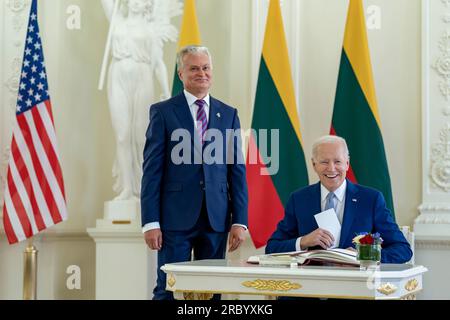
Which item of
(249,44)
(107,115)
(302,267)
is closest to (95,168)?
(107,115)

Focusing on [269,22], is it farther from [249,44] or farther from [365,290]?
[365,290]

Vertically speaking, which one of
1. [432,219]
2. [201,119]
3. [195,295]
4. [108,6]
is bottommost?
[195,295]

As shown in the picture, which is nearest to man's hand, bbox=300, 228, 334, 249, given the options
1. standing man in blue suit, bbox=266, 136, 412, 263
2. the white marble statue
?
standing man in blue suit, bbox=266, 136, 412, 263

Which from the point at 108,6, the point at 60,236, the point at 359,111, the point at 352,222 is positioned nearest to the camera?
the point at 352,222

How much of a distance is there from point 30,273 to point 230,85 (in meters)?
1.74

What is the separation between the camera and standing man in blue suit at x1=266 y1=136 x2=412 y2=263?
Answer: 3.33 meters

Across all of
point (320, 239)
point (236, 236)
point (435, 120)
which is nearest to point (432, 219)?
point (435, 120)

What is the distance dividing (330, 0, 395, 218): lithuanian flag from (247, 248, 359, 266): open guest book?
189 centimetres

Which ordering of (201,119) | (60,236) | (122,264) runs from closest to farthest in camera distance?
1. (201,119)
2. (122,264)
3. (60,236)

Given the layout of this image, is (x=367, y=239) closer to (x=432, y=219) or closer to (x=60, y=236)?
(x=432, y=219)

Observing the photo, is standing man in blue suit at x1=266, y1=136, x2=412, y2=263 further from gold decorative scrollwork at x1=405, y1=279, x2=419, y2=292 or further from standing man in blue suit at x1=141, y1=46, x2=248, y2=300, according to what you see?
standing man in blue suit at x1=141, y1=46, x2=248, y2=300

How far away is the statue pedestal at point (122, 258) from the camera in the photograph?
538 centimetres

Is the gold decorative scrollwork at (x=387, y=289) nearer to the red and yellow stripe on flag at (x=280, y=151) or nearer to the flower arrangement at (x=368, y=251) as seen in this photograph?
the flower arrangement at (x=368, y=251)

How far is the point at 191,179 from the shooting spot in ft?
12.7
